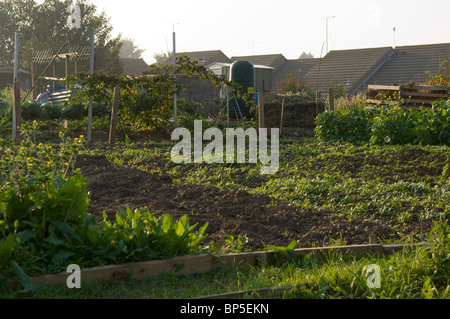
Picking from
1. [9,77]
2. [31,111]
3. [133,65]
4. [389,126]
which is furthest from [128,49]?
[389,126]

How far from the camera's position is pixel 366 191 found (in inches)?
234

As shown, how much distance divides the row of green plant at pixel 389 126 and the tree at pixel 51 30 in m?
28.8

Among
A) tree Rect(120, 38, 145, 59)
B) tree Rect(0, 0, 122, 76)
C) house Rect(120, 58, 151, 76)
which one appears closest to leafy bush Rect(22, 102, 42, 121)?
tree Rect(0, 0, 122, 76)

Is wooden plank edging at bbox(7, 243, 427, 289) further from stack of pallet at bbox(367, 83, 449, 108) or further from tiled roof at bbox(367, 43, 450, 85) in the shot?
tiled roof at bbox(367, 43, 450, 85)

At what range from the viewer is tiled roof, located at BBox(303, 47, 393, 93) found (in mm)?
38375

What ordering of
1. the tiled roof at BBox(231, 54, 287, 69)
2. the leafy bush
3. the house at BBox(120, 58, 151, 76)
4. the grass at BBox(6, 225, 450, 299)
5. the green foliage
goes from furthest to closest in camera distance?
the house at BBox(120, 58, 151, 76) < the tiled roof at BBox(231, 54, 287, 69) < the leafy bush < the green foliage < the grass at BBox(6, 225, 450, 299)

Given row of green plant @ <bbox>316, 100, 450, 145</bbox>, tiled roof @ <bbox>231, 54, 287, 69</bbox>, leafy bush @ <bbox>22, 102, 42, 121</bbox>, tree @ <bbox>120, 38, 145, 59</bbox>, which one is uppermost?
tree @ <bbox>120, 38, 145, 59</bbox>

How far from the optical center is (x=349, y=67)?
40.6m

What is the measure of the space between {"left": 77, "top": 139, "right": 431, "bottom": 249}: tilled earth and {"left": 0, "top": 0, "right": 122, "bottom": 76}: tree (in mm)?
31843

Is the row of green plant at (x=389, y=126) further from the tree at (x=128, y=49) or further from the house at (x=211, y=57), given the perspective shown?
the tree at (x=128, y=49)

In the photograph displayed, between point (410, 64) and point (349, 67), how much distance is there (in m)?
4.52

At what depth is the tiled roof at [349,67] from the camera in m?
38.4
